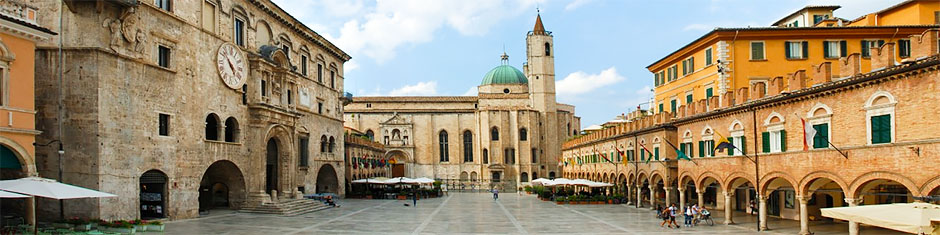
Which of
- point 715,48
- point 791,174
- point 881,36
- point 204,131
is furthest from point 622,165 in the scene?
point 204,131

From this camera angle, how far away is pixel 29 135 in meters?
22.6

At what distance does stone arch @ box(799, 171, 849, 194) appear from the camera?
78.8 ft

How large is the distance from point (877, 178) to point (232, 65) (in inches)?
1258

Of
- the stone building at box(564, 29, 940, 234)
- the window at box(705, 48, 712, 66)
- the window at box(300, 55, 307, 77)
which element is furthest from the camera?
the window at box(300, 55, 307, 77)

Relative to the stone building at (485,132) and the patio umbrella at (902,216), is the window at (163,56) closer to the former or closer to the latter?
the patio umbrella at (902,216)

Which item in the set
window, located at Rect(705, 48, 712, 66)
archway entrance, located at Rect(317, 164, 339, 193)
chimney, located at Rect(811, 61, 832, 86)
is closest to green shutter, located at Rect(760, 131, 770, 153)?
chimney, located at Rect(811, 61, 832, 86)

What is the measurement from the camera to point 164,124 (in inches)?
1228

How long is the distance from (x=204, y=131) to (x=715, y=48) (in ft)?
96.8

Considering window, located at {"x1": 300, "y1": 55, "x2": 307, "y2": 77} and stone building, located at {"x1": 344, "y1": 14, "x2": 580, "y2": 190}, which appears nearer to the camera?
window, located at {"x1": 300, "y1": 55, "x2": 307, "y2": 77}

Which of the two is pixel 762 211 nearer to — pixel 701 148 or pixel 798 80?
pixel 701 148

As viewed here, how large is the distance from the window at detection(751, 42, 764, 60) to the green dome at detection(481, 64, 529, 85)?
6533 cm

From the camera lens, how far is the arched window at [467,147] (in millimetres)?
98438

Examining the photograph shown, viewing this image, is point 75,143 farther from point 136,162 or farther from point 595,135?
point 595,135

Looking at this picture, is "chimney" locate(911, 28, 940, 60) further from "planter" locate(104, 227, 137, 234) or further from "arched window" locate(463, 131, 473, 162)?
"arched window" locate(463, 131, 473, 162)
